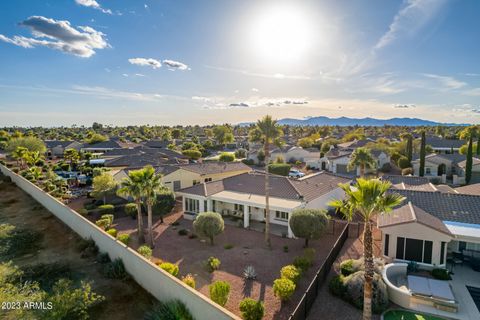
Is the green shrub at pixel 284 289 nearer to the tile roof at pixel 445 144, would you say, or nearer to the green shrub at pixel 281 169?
the green shrub at pixel 281 169

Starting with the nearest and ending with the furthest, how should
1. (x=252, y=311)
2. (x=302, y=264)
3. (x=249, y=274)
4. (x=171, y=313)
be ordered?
(x=171, y=313)
(x=252, y=311)
(x=249, y=274)
(x=302, y=264)

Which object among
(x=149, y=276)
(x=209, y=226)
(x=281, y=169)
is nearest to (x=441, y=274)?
(x=209, y=226)

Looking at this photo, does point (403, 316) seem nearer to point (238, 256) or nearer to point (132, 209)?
point (238, 256)

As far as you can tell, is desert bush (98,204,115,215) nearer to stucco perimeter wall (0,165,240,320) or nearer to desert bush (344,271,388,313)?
stucco perimeter wall (0,165,240,320)

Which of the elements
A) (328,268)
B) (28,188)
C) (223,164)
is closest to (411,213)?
(328,268)

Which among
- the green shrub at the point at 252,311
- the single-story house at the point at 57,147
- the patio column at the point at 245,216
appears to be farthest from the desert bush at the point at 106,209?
the single-story house at the point at 57,147

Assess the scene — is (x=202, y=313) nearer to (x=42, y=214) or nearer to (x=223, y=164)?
(x=42, y=214)
